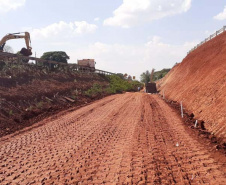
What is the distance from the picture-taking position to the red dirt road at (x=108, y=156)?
6555 mm

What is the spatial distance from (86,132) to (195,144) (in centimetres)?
471

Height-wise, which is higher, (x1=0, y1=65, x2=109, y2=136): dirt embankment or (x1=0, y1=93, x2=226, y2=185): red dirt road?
(x1=0, y1=65, x2=109, y2=136): dirt embankment

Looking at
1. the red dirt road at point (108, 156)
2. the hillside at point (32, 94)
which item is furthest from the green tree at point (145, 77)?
the red dirt road at point (108, 156)

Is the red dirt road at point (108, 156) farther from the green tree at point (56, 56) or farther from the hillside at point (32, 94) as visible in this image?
the green tree at point (56, 56)

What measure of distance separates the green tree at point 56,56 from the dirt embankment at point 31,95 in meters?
20.5

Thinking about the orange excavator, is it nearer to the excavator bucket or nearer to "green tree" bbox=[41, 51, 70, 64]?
the excavator bucket

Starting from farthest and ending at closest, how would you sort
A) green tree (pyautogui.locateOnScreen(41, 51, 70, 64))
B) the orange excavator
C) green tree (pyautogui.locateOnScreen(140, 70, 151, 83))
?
green tree (pyautogui.locateOnScreen(140, 70, 151, 83)), green tree (pyautogui.locateOnScreen(41, 51, 70, 64)), the orange excavator

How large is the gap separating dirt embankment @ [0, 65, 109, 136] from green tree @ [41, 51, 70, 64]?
20492mm

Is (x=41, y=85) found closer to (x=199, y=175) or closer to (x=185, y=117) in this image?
(x=185, y=117)

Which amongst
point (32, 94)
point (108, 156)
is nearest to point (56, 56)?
point (32, 94)

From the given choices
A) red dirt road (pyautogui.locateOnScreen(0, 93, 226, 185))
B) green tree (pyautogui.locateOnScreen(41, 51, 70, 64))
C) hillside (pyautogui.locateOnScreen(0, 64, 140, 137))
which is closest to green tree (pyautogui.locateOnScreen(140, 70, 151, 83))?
Answer: green tree (pyautogui.locateOnScreen(41, 51, 70, 64))

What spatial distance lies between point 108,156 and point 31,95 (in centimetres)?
1188

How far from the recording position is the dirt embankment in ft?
47.2

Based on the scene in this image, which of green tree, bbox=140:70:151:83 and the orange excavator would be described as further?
green tree, bbox=140:70:151:83
